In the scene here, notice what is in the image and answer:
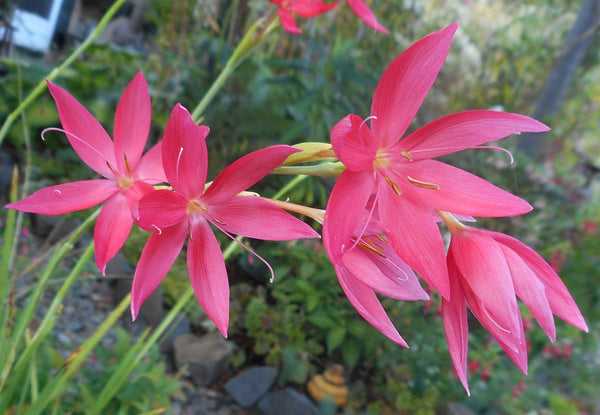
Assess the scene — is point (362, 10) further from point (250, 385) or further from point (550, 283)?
point (250, 385)

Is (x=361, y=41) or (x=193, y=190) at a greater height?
(x=193, y=190)

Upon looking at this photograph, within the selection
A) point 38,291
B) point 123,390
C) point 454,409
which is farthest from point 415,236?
point 454,409

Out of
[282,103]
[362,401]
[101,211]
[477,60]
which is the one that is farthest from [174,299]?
[477,60]

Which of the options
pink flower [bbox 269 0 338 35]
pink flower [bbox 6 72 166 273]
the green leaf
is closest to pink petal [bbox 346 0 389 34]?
pink flower [bbox 269 0 338 35]

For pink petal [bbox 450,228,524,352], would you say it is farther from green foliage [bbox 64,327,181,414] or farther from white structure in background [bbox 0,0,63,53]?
white structure in background [bbox 0,0,63,53]

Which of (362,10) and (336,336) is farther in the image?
(336,336)

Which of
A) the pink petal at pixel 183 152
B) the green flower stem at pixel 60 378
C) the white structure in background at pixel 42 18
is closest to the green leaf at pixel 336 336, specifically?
the green flower stem at pixel 60 378

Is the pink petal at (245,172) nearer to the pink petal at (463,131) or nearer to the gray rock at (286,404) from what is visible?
the pink petal at (463,131)

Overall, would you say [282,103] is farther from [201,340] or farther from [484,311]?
[484,311]
